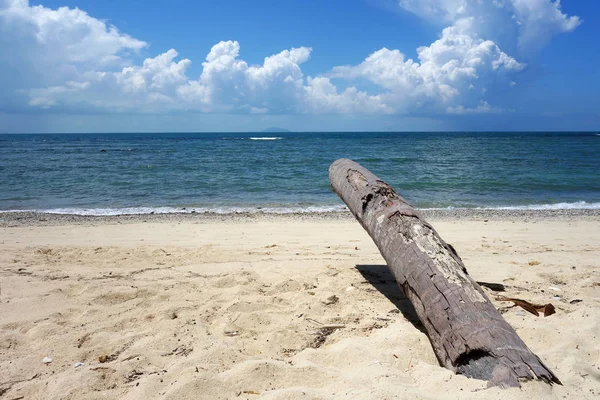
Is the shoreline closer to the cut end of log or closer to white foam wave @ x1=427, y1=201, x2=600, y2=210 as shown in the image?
white foam wave @ x1=427, y1=201, x2=600, y2=210

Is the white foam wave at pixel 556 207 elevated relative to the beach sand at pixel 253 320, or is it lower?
lower

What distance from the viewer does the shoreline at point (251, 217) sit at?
10227 millimetres

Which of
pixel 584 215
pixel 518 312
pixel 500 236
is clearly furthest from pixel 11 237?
pixel 584 215

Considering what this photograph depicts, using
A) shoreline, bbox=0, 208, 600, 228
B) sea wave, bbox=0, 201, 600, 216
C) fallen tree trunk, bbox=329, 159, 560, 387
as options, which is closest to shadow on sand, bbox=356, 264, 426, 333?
fallen tree trunk, bbox=329, 159, 560, 387

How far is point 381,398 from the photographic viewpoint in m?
2.37

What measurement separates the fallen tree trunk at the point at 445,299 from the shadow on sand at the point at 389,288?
45 centimetres

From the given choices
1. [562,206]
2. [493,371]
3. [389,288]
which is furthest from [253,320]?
[562,206]

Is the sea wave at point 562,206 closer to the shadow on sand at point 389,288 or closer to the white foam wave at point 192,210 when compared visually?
the white foam wave at point 192,210

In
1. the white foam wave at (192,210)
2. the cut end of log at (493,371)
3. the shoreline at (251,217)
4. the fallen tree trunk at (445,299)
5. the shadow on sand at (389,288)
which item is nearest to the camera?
the cut end of log at (493,371)

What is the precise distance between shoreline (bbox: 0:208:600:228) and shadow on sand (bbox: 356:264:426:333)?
15.8 ft

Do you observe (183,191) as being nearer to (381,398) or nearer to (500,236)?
(500,236)

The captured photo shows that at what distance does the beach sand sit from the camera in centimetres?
266

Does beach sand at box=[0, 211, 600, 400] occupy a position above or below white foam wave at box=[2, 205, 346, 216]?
above

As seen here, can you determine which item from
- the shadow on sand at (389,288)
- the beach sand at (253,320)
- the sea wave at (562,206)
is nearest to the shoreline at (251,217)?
the sea wave at (562,206)
